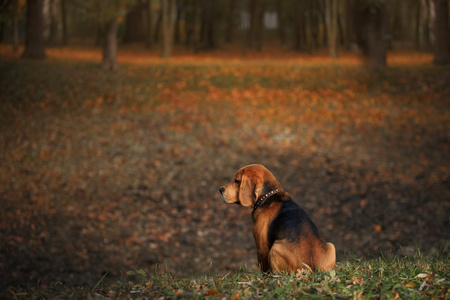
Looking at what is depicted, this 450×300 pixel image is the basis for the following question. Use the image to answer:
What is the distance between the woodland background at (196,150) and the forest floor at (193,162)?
4cm

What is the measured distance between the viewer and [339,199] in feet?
35.5

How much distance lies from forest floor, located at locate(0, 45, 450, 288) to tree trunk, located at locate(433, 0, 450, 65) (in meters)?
1.16

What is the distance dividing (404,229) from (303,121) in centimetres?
592

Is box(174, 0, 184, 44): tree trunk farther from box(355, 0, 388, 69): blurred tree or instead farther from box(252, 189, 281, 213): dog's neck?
box(252, 189, 281, 213): dog's neck

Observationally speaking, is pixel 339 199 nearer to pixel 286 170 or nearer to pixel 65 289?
pixel 286 170

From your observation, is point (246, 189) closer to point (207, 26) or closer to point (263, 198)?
point (263, 198)

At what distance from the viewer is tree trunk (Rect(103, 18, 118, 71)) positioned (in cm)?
1925

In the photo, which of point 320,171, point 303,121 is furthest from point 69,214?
point 303,121

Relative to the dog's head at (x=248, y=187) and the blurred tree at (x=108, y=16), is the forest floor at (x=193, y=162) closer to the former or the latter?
the blurred tree at (x=108, y=16)

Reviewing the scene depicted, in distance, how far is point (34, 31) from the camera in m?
18.8

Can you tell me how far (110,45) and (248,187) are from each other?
1678cm

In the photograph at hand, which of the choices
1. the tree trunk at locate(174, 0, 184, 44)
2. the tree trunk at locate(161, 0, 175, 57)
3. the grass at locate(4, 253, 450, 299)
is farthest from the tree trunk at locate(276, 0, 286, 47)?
the grass at locate(4, 253, 450, 299)

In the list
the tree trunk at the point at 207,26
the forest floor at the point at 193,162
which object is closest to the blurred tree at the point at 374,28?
the forest floor at the point at 193,162

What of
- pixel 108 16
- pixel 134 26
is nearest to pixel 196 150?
pixel 108 16
